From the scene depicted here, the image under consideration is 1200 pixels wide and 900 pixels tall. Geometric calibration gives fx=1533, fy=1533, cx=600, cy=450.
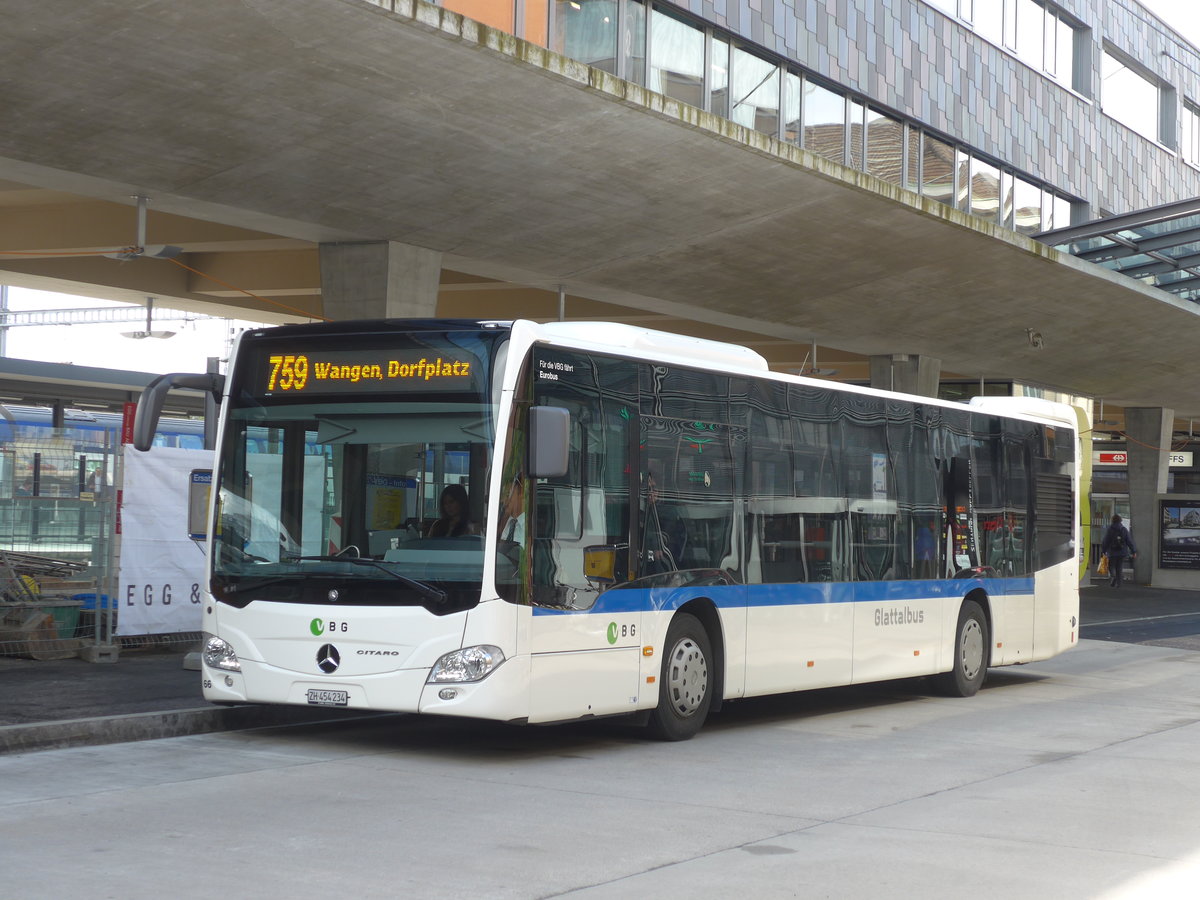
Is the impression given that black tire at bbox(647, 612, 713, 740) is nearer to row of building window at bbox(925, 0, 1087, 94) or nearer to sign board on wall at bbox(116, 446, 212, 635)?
sign board on wall at bbox(116, 446, 212, 635)

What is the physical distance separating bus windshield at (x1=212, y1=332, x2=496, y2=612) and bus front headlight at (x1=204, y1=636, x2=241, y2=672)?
13.0 inches

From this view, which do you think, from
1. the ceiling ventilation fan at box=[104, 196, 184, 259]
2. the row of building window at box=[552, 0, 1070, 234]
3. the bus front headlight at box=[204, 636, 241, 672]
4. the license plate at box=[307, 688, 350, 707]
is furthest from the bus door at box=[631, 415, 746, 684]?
the row of building window at box=[552, 0, 1070, 234]

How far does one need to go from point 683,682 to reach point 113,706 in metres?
4.19

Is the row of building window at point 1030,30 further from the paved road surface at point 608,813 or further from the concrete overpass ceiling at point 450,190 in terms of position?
the paved road surface at point 608,813

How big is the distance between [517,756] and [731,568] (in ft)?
7.67

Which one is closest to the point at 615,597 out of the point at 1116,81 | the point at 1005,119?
the point at 1005,119

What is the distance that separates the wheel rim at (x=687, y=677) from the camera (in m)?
11.1

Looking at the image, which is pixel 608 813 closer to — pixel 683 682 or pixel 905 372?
pixel 683 682

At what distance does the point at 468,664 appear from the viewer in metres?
9.53

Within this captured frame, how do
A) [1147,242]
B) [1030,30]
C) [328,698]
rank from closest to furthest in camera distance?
[328,698] → [1147,242] → [1030,30]

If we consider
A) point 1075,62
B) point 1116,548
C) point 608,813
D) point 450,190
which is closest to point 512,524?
point 608,813

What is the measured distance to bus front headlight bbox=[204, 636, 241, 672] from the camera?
402 inches

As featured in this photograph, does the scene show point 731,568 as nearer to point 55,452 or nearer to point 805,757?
point 805,757

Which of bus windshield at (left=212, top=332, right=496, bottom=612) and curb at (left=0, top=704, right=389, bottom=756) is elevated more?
bus windshield at (left=212, top=332, right=496, bottom=612)
